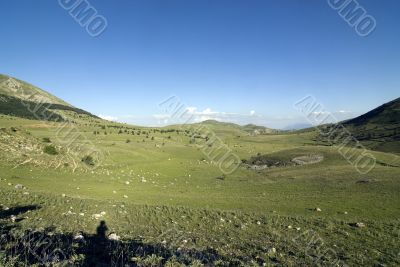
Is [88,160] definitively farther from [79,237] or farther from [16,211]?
[79,237]

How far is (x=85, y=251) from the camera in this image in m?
15.3

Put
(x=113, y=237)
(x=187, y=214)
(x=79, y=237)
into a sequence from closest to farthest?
1. (x=79, y=237)
2. (x=113, y=237)
3. (x=187, y=214)

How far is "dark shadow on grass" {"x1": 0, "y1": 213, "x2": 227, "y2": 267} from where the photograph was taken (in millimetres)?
13258

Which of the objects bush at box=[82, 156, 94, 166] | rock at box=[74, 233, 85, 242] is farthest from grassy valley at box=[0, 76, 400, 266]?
bush at box=[82, 156, 94, 166]

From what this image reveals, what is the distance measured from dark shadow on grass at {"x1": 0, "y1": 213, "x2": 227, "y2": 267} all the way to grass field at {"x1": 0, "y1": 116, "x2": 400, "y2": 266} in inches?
4.7

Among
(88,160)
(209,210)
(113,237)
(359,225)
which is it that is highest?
(88,160)

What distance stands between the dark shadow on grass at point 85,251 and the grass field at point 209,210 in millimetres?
120

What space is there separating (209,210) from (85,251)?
12126 mm

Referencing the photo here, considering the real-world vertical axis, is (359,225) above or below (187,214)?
above

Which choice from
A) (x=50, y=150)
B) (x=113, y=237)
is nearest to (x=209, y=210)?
(x=113, y=237)

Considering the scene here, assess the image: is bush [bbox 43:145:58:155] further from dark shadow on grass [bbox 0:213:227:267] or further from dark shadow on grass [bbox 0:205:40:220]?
dark shadow on grass [bbox 0:213:227:267]

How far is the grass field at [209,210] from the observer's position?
16.8 m

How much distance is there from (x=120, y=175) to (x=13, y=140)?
1458cm

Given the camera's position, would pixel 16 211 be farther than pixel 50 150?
No
